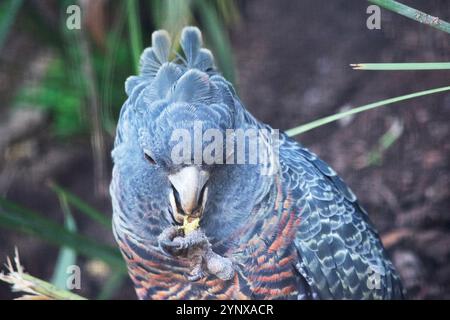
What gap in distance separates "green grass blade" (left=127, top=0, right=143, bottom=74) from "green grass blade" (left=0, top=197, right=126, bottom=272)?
1.54 ft

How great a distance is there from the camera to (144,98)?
121 cm

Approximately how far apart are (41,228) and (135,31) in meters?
0.58

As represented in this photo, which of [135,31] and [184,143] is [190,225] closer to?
[184,143]

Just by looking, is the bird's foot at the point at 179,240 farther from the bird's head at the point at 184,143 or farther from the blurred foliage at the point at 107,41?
the blurred foliage at the point at 107,41

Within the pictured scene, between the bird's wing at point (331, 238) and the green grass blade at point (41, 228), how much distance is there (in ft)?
1.89

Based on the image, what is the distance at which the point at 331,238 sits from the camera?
56.4 inches

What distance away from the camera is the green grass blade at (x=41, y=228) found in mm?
1458

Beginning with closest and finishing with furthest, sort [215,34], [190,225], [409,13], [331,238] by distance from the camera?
[409,13] → [190,225] → [331,238] → [215,34]

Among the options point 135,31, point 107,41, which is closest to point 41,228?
point 135,31

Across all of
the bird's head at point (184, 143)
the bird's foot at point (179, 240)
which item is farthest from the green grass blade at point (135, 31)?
the bird's foot at point (179, 240)

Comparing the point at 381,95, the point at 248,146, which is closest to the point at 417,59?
the point at 381,95

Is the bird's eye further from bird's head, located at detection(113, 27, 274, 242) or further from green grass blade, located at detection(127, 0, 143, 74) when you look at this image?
green grass blade, located at detection(127, 0, 143, 74)

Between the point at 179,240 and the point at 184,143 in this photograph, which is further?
the point at 179,240

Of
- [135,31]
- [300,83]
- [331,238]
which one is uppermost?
[135,31]
